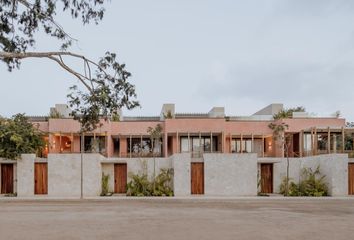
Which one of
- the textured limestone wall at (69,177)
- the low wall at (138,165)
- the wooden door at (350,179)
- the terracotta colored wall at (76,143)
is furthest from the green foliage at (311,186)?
the terracotta colored wall at (76,143)

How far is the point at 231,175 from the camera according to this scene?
29.3 m

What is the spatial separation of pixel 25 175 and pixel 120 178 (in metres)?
6.30

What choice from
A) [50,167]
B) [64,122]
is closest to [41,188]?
[50,167]

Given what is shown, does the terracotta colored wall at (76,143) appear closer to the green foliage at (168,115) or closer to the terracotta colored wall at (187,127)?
the terracotta colored wall at (187,127)

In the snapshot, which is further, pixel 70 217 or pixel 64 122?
pixel 64 122

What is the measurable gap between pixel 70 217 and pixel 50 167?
1304 cm

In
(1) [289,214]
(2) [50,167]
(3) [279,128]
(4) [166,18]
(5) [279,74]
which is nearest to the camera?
(1) [289,214]

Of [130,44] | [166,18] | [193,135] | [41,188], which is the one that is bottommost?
[41,188]

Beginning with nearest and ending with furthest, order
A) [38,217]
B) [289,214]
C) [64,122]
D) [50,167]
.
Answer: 1. [38,217]
2. [289,214]
3. [50,167]
4. [64,122]

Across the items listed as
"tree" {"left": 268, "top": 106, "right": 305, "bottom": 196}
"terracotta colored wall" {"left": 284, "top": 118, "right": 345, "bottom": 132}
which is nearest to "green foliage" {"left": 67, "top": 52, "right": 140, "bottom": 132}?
"tree" {"left": 268, "top": 106, "right": 305, "bottom": 196}

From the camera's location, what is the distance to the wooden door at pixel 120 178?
3206cm

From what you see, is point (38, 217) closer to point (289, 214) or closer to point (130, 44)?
point (289, 214)

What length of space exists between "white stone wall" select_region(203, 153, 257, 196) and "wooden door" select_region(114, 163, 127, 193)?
6.04 m

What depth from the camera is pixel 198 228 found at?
13.8 metres
